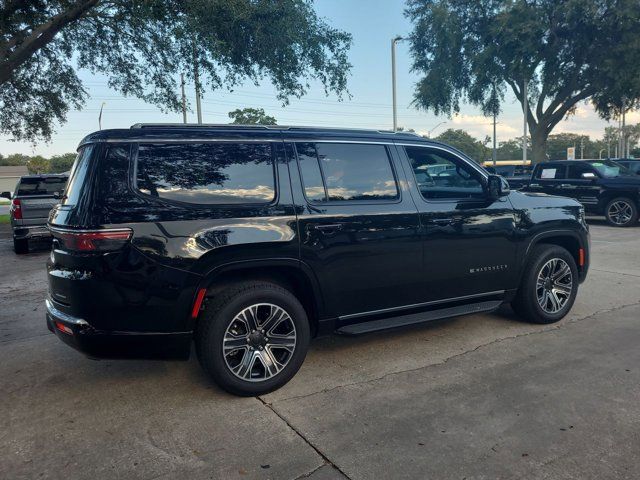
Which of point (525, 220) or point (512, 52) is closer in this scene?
point (525, 220)

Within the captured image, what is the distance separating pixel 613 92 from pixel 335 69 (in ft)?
48.5

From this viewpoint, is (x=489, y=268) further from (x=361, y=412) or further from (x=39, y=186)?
(x=39, y=186)

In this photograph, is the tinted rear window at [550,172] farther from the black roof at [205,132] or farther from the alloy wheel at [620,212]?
the black roof at [205,132]

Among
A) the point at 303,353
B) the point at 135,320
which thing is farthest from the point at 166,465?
the point at 303,353

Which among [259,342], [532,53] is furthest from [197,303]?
[532,53]

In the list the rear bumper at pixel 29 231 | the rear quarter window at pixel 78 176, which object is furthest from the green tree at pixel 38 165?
the rear quarter window at pixel 78 176

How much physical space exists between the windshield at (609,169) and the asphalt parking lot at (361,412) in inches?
397

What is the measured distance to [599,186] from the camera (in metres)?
13.7

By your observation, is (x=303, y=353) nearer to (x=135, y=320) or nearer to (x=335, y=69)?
(x=135, y=320)

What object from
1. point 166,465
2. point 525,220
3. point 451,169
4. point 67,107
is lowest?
point 166,465

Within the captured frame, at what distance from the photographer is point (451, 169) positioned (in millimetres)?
4801

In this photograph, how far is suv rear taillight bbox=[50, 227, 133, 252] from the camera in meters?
3.23

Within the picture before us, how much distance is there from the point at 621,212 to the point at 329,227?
12365 mm

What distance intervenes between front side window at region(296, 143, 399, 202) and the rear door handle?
207mm
